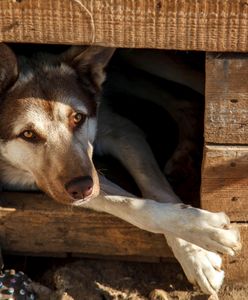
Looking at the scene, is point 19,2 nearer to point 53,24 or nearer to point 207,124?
point 53,24

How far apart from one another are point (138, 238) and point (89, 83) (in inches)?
27.3

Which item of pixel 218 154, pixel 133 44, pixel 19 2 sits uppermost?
pixel 19 2

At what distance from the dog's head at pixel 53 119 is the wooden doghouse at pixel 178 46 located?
213 millimetres

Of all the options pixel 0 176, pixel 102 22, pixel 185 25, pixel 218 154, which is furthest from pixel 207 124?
pixel 0 176

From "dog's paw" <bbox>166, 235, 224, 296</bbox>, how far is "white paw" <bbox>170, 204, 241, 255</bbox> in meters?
0.10

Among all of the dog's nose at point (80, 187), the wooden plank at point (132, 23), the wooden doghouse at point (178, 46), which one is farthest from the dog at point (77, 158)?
the wooden plank at point (132, 23)

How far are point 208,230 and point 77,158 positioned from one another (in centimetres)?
56

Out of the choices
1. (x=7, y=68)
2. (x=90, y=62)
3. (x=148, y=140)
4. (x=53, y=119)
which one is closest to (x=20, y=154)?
(x=53, y=119)

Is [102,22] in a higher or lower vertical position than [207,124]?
higher

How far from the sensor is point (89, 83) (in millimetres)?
2775

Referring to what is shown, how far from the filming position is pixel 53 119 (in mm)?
2535

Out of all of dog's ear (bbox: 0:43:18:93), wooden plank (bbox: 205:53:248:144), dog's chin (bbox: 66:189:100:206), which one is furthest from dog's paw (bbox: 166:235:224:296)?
dog's ear (bbox: 0:43:18:93)

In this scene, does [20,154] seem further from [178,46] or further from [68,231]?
[178,46]

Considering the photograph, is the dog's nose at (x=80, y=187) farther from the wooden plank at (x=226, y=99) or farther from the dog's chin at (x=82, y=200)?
the wooden plank at (x=226, y=99)
